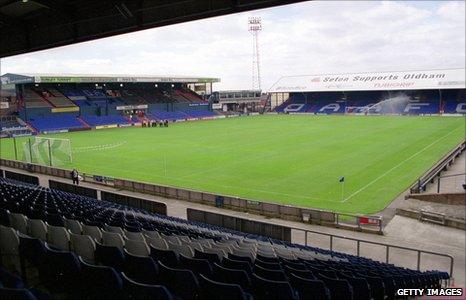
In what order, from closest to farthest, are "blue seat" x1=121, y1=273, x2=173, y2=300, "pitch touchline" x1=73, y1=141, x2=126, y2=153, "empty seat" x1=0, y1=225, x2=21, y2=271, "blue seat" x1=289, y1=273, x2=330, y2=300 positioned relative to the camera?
"blue seat" x1=121, y1=273, x2=173, y2=300
"blue seat" x1=289, y1=273, x2=330, y2=300
"empty seat" x1=0, y1=225, x2=21, y2=271
"pitch touchline" x1=73, y1=141, x2=126, y2=153

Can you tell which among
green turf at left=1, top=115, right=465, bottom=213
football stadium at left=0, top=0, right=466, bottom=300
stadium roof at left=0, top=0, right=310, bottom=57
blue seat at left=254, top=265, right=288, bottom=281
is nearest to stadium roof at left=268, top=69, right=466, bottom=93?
football stadium at left=0, top=0, right=466, bottom=300

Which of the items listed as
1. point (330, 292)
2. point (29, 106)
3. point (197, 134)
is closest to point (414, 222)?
point (330, 292)

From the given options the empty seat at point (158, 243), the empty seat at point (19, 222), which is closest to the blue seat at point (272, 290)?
→ the empty seat at point (158, 243)

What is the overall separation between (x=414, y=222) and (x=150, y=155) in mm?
25173

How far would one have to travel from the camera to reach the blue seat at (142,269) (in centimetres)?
521

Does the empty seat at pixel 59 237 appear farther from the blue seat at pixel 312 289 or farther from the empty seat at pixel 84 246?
the blue seat at pixel 312 289

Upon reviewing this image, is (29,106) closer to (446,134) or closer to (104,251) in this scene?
(446,134)

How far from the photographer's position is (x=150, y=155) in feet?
122

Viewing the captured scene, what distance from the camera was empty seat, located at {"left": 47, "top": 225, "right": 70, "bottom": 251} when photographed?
645 centimetres

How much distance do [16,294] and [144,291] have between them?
113 centimetres

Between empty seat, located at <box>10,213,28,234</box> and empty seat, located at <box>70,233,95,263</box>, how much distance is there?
64.7 inches

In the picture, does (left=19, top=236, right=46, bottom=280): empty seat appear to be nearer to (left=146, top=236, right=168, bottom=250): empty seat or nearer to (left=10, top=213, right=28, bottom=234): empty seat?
(left=10, top=213, right=28, bottom=234): empty seat

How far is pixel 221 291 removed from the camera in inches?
175

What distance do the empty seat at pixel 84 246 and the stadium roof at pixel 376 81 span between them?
7196 cm
